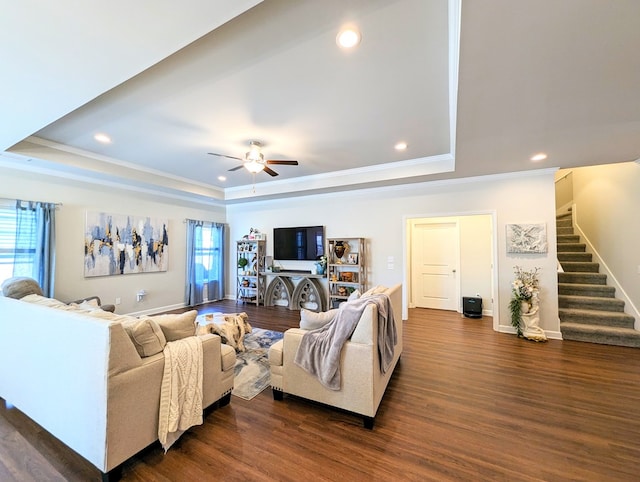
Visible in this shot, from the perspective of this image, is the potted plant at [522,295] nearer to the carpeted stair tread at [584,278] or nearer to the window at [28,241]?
the carpeted stair tread at [584,278]

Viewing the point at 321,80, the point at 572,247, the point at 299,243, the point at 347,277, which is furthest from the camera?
the point at 299,243

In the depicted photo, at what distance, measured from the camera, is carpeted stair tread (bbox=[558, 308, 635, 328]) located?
3902 mm

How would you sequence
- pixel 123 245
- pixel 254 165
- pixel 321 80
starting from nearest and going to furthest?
1. pixel 321 80
2. pixel 254 165
3. pixel 123 245

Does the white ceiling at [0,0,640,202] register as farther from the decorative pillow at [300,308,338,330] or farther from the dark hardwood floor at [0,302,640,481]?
the dark hardwood floor at [0,302,640,481]

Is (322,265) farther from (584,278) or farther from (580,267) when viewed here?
(580,267)

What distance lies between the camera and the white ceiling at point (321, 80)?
58.3 inches

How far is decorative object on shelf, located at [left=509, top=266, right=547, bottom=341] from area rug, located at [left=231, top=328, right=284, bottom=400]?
3820 millimetres

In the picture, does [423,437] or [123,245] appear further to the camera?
[123,245]

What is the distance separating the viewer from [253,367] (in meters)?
3.11

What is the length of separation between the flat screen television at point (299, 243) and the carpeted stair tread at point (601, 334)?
4439 mm

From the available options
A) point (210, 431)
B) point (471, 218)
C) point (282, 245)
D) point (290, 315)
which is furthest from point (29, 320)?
point (471, 218)

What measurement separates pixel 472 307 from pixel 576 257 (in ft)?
7.16

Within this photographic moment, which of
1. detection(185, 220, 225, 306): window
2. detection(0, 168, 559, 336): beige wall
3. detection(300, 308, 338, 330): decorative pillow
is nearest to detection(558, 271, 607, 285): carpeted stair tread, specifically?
detection(0, 168, 559, 336): beige wall

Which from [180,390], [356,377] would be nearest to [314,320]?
[356,377]
